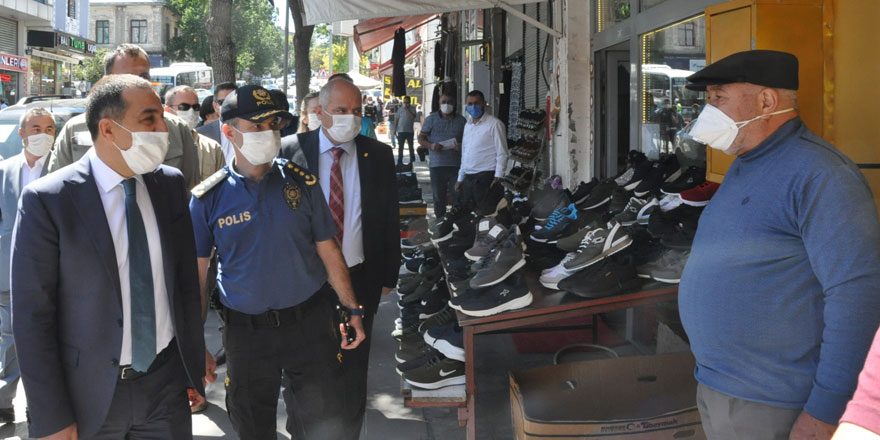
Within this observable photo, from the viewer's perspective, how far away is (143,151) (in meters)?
2.68

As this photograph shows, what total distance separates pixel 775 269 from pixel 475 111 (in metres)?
7.15

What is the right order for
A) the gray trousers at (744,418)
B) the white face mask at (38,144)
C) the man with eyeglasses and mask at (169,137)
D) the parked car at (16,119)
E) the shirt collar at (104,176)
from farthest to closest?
the parked car at (16,119) < the white face mask at (38,144) < the man with eyeglasses and mask at (169,137) < the shirt collar at (104,176) < the gray trousers at (744,418)

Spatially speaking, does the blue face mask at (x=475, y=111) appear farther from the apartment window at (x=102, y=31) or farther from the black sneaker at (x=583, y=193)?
the apartment window at (x=102, y=31)

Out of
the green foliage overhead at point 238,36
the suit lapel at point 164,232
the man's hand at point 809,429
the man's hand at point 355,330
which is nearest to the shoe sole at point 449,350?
the man's hand at point 355,330

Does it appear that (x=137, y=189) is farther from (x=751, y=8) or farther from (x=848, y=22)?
(x=848, y=22)

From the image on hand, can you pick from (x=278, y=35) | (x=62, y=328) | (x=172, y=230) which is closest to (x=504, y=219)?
(x=172, y=230)

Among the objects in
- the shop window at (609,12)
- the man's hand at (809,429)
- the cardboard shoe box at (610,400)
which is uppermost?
the shop window at (609,12)

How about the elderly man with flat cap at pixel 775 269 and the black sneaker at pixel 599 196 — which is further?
the black sneaker at pixel 599 196

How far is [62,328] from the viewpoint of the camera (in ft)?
8.32

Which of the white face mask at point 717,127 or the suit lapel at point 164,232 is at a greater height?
the white face mask at point 717,127

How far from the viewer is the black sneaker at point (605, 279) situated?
363cm

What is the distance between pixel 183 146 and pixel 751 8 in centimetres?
324

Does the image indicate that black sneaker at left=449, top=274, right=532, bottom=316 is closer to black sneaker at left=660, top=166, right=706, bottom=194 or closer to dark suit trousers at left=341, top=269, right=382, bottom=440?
dark suit trousers at left=341, top=269, right=382, bottom=440

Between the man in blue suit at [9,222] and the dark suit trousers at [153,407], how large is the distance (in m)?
2.40
